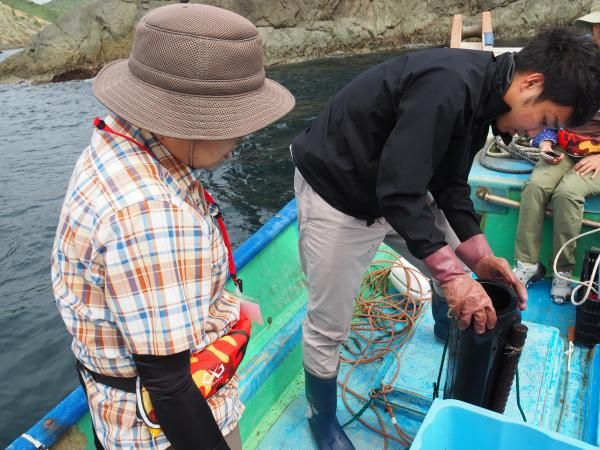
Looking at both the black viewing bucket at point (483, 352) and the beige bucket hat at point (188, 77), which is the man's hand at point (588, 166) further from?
the beige bucket hat at point (188, 77)

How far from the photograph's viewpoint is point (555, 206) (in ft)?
11.1

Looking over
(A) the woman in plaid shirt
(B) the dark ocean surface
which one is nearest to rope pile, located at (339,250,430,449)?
(A) the woman in plaid shirt

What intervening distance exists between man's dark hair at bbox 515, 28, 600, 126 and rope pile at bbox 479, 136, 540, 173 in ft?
7.34

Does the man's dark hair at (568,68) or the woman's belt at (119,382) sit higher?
the man's dark hair at (568,68)

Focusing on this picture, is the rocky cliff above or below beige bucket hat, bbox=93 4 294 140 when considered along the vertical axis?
below

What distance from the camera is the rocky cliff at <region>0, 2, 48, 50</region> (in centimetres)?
7100

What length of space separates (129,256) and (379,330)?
243 centimetres

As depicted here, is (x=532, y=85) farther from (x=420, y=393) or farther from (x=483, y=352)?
(x=420, y=393)

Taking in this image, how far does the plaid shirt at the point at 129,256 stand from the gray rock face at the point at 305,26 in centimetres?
2366

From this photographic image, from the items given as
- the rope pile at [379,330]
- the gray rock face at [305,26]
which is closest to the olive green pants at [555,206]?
the rope pile at [379,330]

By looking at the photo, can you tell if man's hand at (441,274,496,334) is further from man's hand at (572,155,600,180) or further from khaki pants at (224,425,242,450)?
man's hand at (572,155,600,180)

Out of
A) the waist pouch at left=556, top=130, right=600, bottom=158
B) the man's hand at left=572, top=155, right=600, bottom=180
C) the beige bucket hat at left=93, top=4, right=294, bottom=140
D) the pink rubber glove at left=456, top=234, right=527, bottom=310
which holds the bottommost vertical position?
the man's hand at left=572, top=155, right=600, bottom=180

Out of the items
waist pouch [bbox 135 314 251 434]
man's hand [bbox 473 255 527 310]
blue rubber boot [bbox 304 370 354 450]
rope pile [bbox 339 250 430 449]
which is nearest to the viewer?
waist pouch [bbox 135 314 251 434]

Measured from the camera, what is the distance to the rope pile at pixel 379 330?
2.55 meters
